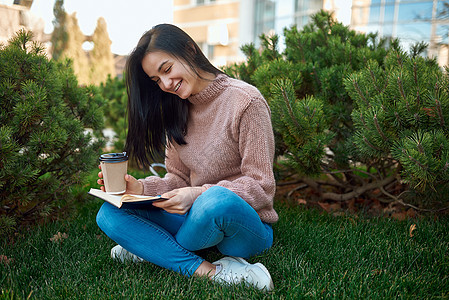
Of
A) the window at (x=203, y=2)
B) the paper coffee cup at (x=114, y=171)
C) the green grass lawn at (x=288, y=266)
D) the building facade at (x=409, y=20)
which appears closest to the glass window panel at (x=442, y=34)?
the building facade at (x=409, y=20)

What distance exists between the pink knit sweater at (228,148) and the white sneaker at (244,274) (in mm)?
247

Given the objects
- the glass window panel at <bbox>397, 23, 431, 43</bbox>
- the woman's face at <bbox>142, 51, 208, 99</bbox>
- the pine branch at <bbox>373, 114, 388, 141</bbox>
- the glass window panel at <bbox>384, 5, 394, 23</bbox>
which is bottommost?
the pine branch at <bbox>373, 114, 388, 141</bbox>

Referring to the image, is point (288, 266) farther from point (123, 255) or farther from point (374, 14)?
point (374, 14)

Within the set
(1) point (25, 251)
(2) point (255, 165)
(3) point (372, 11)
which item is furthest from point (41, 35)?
(2) point (255, 165)

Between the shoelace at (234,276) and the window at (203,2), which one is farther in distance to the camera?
the window at (203,2)

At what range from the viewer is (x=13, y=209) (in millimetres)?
1923

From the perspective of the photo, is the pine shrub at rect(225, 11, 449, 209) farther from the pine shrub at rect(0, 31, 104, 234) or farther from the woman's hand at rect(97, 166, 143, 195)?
the pine shrub at rect(0, 31, 104, 234)

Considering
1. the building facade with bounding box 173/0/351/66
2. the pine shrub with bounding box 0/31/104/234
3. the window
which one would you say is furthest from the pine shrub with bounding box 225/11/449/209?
the window

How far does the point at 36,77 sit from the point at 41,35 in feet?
23.0

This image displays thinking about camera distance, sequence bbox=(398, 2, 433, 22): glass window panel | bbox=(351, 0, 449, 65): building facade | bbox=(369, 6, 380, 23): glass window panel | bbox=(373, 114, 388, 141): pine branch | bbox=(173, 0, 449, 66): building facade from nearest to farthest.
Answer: bbox=(373, 114, 388, 141): pine branch
bbox=(351, 0, 449, 65): building facade
bbox=(173, 0, 449, 66): building facade
bbox=(398, 2, 433, 22): glass window panel
bbox=(369, 6, 380, 23): glass window panel

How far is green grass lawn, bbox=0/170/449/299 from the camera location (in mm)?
1359

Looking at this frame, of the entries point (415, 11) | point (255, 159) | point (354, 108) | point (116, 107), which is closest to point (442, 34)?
point (415, 11)

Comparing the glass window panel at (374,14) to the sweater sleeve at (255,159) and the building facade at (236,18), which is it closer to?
the building facade at (236,18)

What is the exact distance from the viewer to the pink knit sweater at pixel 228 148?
5.09 feet
